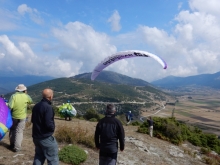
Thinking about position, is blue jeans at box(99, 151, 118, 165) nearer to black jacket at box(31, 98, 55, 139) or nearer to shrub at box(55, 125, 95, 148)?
black jacket at box(31, 98, 55, 139)

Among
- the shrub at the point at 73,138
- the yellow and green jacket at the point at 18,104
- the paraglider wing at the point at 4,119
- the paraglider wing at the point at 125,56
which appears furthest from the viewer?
the paraglider wing at the point at 125,56

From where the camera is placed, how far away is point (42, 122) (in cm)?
555

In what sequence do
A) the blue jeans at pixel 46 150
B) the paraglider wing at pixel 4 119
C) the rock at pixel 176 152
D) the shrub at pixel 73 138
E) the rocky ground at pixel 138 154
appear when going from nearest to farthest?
the blue jeans at pixel 46 150 < the paraglider wing at pixel 4 119 < the rocky ground at pixel 138 154 < the shrub at pixel 73 138 < the rock at pixel 176 152

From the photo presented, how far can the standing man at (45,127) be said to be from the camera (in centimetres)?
551

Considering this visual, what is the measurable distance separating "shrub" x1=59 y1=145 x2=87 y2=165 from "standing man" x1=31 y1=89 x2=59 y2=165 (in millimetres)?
2746

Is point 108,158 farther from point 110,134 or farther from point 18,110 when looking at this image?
point 18,110

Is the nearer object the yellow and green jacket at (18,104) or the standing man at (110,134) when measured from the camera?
the standing man at (110,134)

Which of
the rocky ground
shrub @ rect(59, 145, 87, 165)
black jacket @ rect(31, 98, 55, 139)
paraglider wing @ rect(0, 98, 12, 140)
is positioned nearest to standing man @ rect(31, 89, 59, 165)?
black jacket @ rect(31, 98, 55, 139)

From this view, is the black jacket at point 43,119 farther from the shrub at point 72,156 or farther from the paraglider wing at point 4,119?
the shrub at point 72,156

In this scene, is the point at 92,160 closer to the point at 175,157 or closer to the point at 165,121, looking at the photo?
the point at 175,157

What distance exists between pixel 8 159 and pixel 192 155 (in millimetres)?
11878

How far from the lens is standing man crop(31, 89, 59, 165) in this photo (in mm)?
5512

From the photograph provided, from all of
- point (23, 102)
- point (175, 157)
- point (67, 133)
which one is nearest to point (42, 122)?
point (23, 102)

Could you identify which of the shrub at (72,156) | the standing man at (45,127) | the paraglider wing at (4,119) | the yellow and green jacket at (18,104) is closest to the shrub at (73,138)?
the shrub at (72,156)
